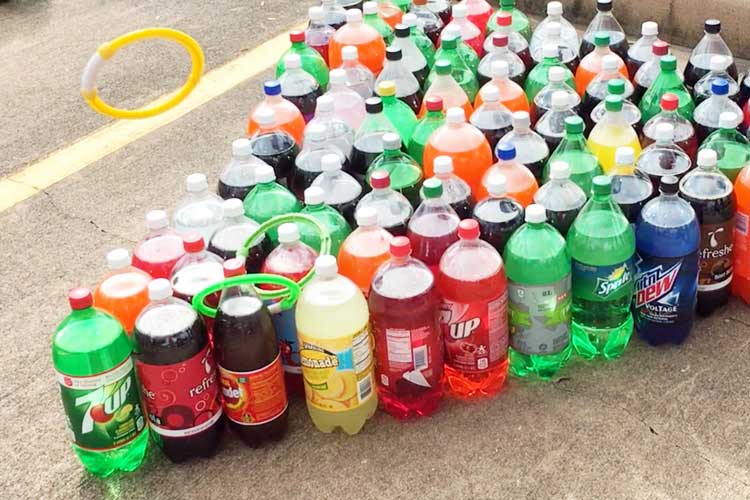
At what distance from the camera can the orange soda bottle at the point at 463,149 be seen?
3559 millimetres

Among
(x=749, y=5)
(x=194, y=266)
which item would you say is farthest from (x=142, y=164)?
(x=749, y=5)

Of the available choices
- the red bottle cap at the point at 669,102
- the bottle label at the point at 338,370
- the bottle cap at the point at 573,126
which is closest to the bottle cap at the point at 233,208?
the bottle label at the point at 338,370

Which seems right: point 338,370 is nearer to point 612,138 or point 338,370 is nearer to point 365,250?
point 365,250

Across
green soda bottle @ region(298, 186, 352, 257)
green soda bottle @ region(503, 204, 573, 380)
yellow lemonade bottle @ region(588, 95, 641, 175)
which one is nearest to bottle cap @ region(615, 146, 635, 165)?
yellow lemonade bottle @ region(588, 95, 641, 175)

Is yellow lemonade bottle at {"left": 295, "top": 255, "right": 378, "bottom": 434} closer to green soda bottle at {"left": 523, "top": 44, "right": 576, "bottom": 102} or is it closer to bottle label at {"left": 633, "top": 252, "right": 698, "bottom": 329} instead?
bottle label at {"left": 633, "top": 252, "right": 698, "bottom": 329}

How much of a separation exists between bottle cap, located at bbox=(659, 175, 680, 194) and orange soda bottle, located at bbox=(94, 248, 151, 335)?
169cm

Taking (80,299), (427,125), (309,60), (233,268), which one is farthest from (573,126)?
(80,299)

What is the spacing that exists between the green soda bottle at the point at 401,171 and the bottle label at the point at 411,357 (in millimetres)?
623

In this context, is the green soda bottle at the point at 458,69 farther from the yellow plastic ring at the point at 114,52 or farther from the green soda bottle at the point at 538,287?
the green soda bottle at the point at 538,287

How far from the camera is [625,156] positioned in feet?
10.8

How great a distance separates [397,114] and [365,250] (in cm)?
95

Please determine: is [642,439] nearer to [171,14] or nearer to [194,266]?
[194,266]

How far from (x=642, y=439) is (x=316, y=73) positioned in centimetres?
229

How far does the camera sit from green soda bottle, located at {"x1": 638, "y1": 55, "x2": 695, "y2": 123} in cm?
380
